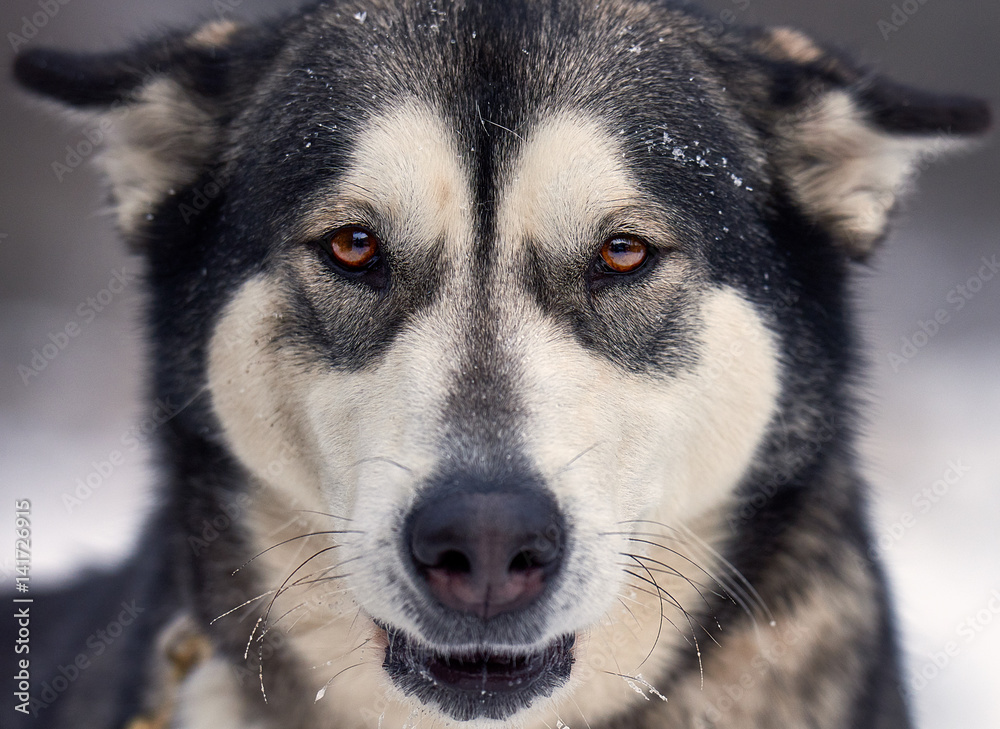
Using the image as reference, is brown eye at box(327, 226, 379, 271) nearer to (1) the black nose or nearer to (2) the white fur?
(2) the white fur

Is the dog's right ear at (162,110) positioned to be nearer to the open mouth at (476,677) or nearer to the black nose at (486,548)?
the black nose at (486,548)

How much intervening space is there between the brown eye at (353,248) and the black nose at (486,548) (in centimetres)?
77

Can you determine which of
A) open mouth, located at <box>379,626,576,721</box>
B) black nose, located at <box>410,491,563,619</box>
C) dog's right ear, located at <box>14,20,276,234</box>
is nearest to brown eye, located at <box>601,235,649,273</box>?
black nose, located at <box>410,491,563,619</box>

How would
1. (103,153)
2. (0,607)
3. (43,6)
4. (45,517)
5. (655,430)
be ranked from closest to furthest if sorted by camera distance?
(655,430), (103,153), (0,607), (45,517), (43,6)

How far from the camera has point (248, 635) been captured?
2.49 metres

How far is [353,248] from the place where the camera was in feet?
7.27

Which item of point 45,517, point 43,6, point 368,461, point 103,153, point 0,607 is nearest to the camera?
point 368,461

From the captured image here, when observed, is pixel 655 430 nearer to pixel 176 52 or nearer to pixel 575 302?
pixel 575 302

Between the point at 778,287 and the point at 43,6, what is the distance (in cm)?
829

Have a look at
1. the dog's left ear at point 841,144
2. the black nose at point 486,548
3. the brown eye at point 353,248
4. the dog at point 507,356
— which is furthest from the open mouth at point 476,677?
the dog's left ear at point 841,144

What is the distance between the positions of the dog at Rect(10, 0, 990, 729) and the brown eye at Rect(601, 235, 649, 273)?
1 cm

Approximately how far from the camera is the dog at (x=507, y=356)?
6.32 feet

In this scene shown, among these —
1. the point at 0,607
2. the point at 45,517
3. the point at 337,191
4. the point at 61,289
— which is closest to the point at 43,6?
the point at 61,289

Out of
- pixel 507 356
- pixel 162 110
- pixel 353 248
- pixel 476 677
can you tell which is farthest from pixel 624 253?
pixel 162 110
